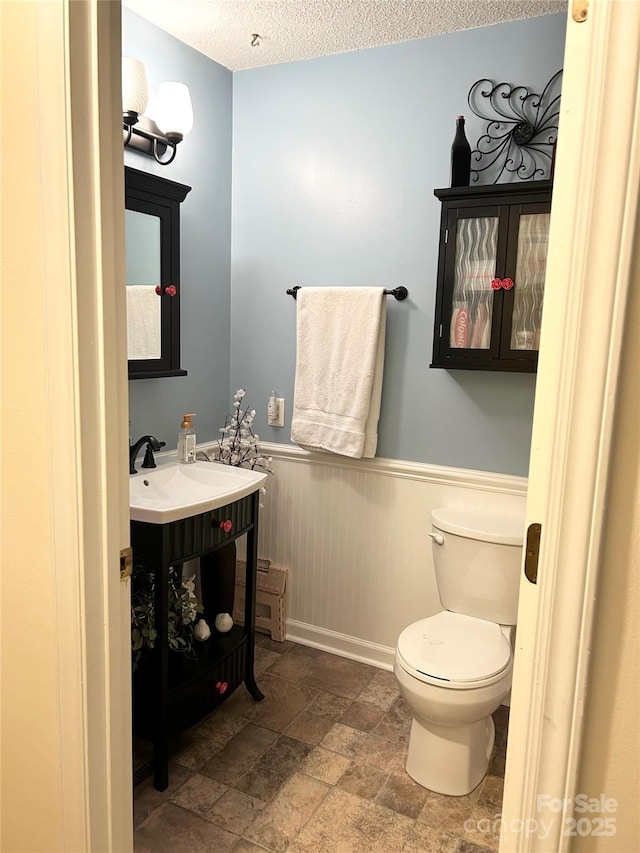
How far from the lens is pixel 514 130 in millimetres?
2227

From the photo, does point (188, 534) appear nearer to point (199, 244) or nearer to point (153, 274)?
point (153, 274)

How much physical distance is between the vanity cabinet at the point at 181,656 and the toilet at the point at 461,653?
0.62 meters

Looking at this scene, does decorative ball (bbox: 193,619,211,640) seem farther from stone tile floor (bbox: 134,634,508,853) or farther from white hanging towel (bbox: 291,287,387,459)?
white hanging towel (bbox: 291,287,387,459)

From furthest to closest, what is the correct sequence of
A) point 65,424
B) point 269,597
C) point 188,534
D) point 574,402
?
point 269,597, point 188,534, point 65,424, point 574,402

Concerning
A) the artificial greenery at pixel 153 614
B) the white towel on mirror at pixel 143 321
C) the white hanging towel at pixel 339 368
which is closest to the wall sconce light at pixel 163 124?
Result: the white towel on mirror at pixel 143 321

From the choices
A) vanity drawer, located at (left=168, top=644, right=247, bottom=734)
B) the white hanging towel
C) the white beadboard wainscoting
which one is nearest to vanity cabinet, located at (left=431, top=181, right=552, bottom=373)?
the white hanging towel

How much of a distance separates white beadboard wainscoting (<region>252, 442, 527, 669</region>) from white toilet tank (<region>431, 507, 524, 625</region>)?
170 mm

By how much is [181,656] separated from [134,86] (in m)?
1.90

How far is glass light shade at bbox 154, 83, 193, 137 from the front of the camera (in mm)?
2230

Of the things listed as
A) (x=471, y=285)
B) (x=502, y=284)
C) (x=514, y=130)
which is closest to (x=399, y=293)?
(x=471, y=285)

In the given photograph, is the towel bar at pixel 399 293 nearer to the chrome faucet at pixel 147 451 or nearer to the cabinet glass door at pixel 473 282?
the cabinet glass door at pixel 473 282

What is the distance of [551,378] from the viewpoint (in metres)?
0.81

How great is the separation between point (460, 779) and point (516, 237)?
178 centimetres

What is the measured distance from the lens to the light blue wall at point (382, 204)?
7.70 ft
